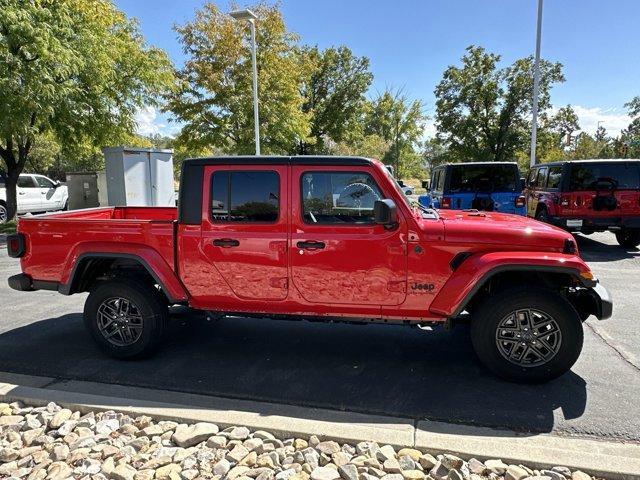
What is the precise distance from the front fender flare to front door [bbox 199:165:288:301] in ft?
4.57

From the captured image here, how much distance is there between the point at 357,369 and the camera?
407 centimetres

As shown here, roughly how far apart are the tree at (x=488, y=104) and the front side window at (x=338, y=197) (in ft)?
82.9

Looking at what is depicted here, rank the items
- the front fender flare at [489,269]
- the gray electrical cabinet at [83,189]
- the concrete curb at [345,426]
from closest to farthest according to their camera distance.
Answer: the concrete curb at [345,426]
the front fender flare at [489,269]
the gray electrical cabinet at [83,189]

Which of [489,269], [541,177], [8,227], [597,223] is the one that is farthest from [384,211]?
[8,227]

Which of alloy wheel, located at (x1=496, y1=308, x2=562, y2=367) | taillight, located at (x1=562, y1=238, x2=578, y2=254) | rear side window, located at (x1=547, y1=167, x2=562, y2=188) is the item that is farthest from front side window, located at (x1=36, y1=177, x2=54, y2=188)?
taillight, located at (x1=562, y1=238, x2=578, y2=254)

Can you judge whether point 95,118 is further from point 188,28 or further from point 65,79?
point 188,28

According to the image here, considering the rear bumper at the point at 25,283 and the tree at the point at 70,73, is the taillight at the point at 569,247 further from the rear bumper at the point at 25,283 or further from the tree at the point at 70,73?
the tree at the point at 70,73

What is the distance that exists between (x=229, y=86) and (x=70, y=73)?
19.1 ft

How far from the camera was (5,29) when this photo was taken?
34.4 ft

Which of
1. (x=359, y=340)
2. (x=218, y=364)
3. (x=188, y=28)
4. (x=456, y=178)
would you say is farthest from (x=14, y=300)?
(x=188, y=28)

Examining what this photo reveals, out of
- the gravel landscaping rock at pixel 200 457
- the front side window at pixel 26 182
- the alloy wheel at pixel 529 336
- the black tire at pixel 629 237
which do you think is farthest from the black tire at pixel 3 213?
the black tire at pixel 629 237

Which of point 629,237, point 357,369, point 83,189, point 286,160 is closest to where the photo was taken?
point 286,160

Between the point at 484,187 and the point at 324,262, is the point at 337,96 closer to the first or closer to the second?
the point at 484,187

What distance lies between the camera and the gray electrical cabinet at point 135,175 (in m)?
12.7
